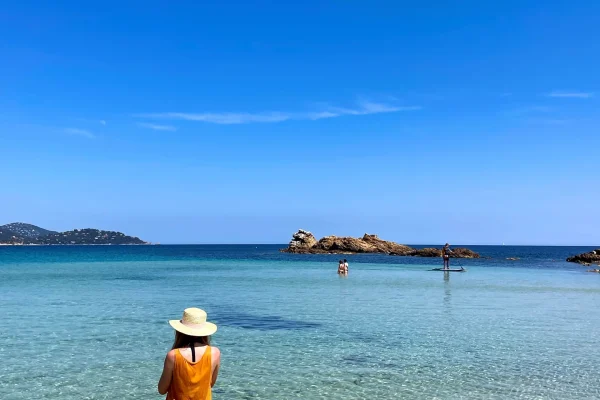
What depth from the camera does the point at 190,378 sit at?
6629 millimetres

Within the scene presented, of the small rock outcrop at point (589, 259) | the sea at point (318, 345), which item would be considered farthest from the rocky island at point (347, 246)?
the sea at point (318, 345)

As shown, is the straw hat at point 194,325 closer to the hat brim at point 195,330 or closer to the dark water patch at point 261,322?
the hat brim at point 195,330

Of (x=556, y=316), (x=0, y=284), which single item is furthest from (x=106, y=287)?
(x=556, y=316)

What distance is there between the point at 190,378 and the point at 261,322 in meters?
16.0

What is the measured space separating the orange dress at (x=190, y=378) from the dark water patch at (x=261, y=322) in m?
14.1

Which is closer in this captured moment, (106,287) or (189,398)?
(189,398)

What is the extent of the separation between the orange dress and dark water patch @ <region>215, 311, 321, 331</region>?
46.3 ft

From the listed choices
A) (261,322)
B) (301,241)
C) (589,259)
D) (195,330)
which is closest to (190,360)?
(195,330)

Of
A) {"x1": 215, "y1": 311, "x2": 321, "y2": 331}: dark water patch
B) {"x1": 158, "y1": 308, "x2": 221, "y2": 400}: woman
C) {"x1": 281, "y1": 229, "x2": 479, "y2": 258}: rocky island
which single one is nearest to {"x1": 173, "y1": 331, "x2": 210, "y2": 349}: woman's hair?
{"x1": 158, "y1": 308, "x2": 221, "y2": 400}: woman

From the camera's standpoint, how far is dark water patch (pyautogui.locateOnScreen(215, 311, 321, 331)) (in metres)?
21.1

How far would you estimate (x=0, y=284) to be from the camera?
40.6 meters

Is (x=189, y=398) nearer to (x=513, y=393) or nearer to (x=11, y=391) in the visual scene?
(x=11, y=391)

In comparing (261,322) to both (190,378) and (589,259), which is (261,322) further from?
(589,259)

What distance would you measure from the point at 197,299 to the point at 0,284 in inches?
762
